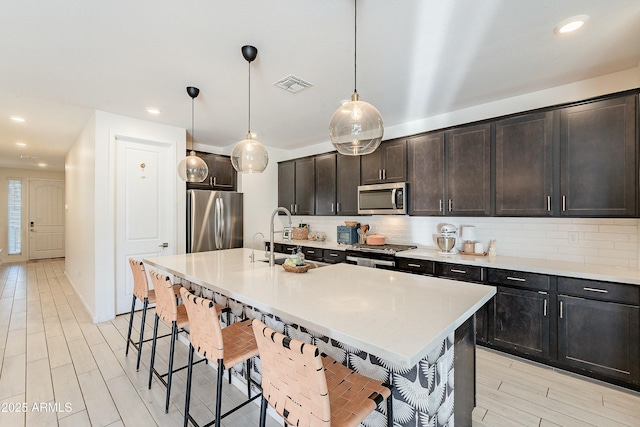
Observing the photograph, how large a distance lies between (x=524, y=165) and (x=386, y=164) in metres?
1.60

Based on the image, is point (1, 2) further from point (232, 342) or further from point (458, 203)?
point (458, 203)

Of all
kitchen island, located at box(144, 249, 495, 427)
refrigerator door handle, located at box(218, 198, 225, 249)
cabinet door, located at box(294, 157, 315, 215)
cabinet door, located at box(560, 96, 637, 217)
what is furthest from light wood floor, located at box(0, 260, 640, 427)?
cabinet door, located at box(294, 157, 315, 215)

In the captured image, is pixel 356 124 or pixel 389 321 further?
pixel 356 124

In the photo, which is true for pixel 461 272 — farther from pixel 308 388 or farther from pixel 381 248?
pixel 308 388

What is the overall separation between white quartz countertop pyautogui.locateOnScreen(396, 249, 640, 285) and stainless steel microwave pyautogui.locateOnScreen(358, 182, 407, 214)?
67 centimetres

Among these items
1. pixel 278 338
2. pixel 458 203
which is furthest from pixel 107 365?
pixel 458 203

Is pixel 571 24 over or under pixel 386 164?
over

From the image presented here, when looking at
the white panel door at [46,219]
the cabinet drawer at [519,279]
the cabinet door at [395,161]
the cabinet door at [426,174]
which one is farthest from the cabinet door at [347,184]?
the white panel door at [46,219]

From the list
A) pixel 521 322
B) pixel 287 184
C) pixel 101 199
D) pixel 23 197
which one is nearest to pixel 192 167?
pixel 101 199

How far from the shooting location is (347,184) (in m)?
4.55

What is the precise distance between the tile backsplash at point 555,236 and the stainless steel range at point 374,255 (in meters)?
0.49

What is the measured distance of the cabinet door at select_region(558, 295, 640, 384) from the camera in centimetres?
223

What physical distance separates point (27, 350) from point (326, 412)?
360cm

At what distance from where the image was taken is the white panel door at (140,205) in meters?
3.98
